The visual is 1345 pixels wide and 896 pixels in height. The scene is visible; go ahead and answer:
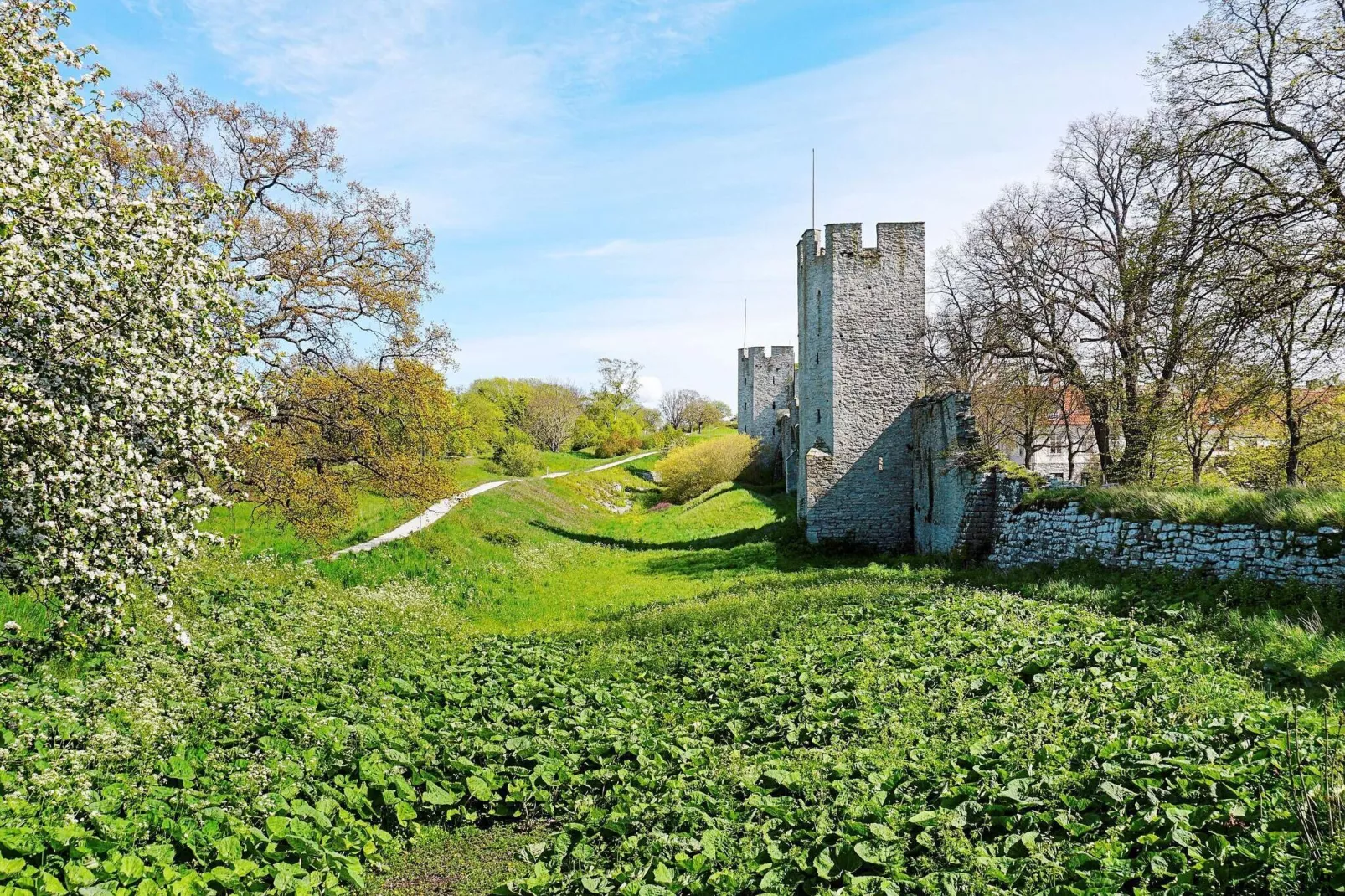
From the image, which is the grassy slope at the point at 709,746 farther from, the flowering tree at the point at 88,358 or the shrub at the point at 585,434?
the shrub at the point at 585,434

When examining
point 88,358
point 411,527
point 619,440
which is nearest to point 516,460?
point 411,527

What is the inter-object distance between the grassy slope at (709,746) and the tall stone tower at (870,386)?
35.4 feet

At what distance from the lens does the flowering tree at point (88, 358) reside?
20.0ft

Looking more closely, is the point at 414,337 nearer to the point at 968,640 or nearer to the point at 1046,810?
the point at 968,640

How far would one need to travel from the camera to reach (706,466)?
44781mm

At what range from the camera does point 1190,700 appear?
6664 mm

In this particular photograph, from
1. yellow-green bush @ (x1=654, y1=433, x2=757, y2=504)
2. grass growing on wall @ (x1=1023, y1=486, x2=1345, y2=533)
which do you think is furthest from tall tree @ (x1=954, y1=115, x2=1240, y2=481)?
yellow-green bush @ (x1=654, y1=433, x2=757, y2=504)

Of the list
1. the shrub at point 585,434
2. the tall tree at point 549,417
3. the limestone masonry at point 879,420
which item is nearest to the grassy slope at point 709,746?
the limestone masonry at point 879,420

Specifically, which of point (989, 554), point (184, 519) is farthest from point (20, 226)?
point (989, 554)

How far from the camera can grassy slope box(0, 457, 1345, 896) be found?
16.2 ft

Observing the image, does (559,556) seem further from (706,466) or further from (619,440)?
(619,440)

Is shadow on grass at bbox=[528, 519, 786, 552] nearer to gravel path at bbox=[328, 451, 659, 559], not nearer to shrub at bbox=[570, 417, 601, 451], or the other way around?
gravel path at bbox=[328, 451, 659, 559]

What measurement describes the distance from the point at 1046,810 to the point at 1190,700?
2402 mm

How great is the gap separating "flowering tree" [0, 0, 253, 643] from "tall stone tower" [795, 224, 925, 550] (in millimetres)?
18535
